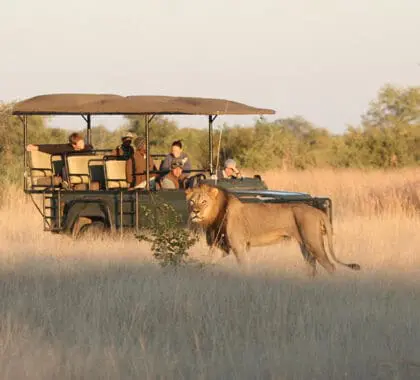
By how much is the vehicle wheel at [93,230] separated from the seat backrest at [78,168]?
659 mm

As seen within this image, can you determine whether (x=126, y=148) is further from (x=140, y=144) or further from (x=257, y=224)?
(x=257, y=224)

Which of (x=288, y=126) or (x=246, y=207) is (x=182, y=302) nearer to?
(x=246, y=207)

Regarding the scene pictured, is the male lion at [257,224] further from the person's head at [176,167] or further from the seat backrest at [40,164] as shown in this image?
the seat backrest at [40,164]

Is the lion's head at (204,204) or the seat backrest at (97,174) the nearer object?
the lion's head at (204,204)

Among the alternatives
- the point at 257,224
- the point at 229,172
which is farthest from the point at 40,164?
the point at 257,224

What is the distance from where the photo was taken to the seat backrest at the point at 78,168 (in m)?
14.0

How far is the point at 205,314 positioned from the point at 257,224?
2985mm

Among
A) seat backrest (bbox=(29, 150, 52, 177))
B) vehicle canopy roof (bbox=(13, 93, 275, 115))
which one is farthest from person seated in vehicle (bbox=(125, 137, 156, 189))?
seat backrest (bbox=(29, 150, 52, 177))

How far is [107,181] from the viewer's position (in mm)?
13508

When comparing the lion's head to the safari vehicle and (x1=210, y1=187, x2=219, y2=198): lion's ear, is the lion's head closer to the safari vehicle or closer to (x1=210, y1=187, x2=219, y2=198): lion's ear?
(x1=210, y1=187, x2=219, y2=198): lion's ear

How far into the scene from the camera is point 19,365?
6.16 meters

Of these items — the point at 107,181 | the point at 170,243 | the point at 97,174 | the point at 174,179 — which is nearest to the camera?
the point at 170,243

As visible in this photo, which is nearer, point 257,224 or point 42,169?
point 257,224

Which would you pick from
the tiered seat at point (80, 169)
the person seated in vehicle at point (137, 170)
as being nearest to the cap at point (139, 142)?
the person seated in vehicle at point (137, 170)
